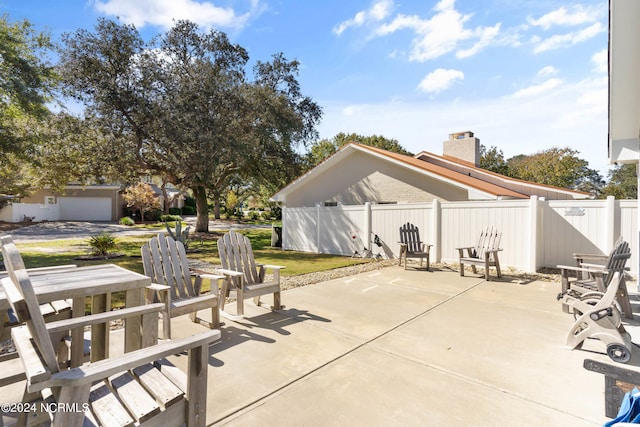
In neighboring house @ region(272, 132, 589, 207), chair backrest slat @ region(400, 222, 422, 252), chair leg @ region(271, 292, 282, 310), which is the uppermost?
neighboring house @ region(272, 132, 589, 207)

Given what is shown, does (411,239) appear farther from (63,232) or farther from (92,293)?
(63,232)

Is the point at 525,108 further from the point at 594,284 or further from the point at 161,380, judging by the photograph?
the point at 161,380

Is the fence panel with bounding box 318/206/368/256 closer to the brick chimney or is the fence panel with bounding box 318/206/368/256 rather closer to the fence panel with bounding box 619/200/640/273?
the fence panel with bounding box 619/200/640/273

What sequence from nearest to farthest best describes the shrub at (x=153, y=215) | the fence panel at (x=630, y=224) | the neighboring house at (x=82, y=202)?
1. the fence panel at (x=630, y=224)
2. the neighboring house at (x=82, y=202)
3. the shrub at (x=153, y=215)

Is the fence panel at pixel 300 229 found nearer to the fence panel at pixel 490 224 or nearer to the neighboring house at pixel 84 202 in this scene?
the fence panel at pixel 490 224

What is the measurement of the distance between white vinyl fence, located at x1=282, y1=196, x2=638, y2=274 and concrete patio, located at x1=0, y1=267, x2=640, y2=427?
3467 mm

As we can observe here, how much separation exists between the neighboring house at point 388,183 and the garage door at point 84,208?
2539 centimetres

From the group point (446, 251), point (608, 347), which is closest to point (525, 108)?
Result: point (446, 251)

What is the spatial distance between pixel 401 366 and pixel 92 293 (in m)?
3.07

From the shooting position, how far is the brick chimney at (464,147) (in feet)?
64.7

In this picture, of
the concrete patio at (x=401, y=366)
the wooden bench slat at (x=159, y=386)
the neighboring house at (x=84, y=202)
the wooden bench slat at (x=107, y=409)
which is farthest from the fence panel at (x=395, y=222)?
the neighboring house at (x=84, y=202)

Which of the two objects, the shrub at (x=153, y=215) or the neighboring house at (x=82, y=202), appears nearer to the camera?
the neighboring house at (x=82, y=202)

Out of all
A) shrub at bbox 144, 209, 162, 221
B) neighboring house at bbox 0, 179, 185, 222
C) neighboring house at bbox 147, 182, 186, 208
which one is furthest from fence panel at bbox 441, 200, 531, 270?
neighboring house at bbox 147, 182, 186, 208

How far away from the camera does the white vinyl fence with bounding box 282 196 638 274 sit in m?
8.05
